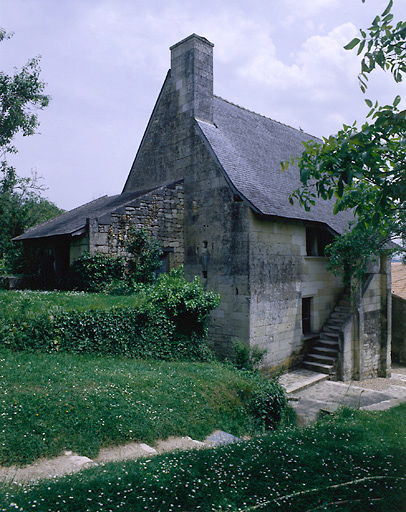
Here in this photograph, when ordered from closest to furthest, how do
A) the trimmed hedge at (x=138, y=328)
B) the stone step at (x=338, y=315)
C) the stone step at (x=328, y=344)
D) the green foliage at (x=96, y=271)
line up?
the trimmed hedge at (x=138, y=328), the green foliage at (x=96, y=271), the stone step at (x=328, y=344), the stone step at (x=338, y=315)

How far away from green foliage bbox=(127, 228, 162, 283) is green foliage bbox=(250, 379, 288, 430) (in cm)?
527

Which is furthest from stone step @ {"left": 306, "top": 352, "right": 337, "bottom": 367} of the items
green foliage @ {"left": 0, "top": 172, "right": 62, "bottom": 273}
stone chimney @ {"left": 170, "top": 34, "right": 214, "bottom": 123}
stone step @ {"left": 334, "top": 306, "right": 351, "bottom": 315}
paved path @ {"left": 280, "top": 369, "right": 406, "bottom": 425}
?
green foliage @ {"left": 0, "top": 172, "right": 62, "bottom": 273}

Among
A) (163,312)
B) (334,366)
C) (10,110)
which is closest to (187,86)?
(163,312)

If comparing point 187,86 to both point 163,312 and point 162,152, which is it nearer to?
point 162,152

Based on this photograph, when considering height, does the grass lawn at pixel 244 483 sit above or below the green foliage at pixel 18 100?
below

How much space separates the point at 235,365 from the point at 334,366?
13.8 feet

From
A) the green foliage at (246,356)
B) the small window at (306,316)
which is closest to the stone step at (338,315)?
the small window at (306,316)

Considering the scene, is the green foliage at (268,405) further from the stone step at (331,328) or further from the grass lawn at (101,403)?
the stone step at (331,328)

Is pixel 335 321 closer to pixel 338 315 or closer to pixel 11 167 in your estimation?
pixel 338 315

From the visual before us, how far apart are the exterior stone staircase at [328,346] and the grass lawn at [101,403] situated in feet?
15.2

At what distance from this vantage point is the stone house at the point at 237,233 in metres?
11.2

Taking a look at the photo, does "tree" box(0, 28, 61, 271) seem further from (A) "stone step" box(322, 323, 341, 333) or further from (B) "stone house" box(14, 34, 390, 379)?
(A) "stone step" box(322, 323, 341, 333)

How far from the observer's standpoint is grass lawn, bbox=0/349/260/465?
5.06m

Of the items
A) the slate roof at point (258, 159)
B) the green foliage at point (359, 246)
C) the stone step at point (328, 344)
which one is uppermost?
the slate roof at point (258, 159)
